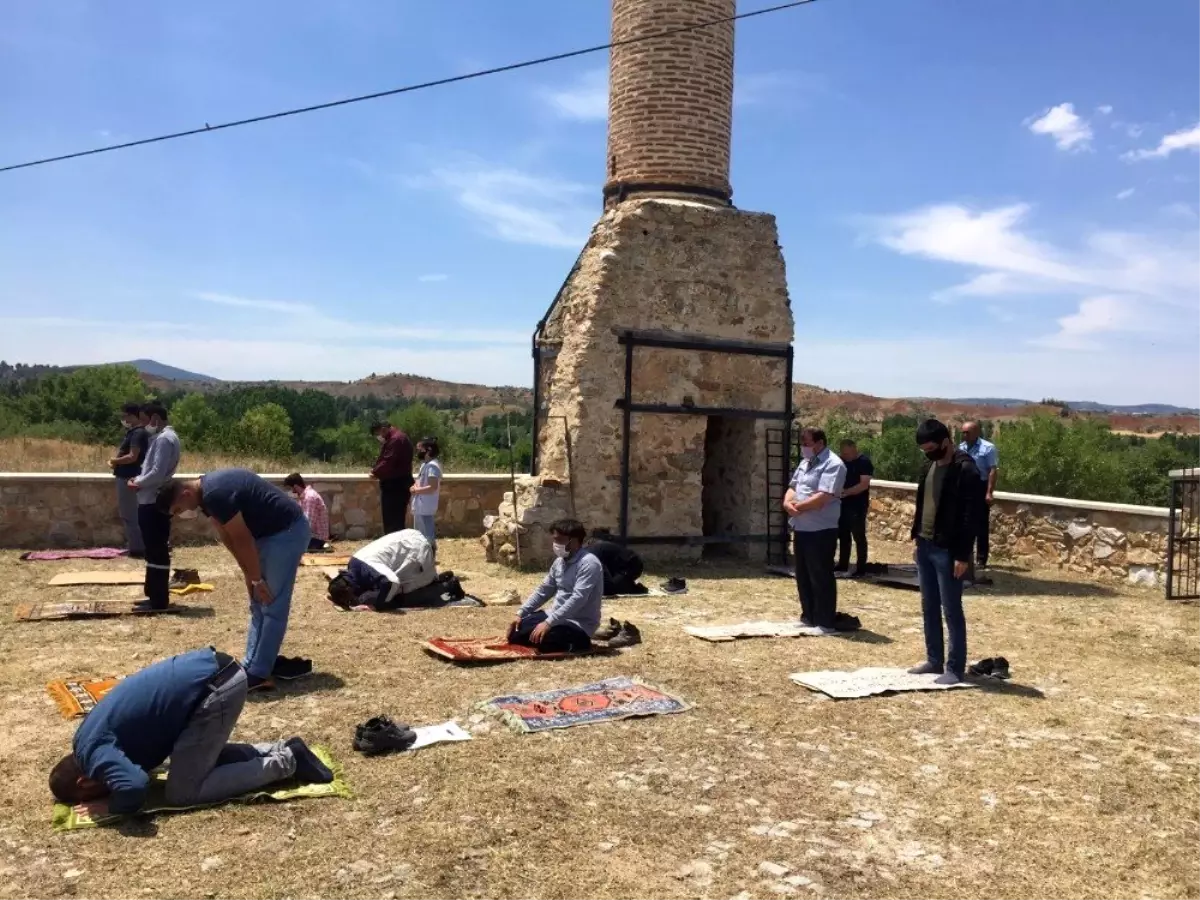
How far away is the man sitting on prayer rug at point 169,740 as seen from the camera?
12.7 ft

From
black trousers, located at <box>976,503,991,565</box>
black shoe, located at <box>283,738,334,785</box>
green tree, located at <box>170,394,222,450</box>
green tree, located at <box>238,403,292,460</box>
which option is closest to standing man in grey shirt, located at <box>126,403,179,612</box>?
black shoe, located at <box>283,738,334,785</box>

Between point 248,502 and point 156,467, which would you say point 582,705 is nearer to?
point 248,502

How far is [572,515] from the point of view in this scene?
1132 centimetres

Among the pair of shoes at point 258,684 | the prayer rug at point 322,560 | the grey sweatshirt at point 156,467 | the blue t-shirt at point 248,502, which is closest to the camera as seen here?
the blue t-shirt at point 248,502

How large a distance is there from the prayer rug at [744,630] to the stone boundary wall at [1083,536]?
526 cm

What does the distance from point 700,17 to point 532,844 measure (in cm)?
1125

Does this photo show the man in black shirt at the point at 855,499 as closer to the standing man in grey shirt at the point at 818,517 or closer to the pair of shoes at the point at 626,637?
the standing man in grey shirt at the point at 818,517

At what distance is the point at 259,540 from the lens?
228 inches

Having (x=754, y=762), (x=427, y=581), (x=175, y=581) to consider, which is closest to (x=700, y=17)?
(x=427, y=581)

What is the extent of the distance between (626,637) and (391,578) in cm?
242

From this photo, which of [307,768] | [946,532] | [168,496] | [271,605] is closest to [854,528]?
[946,532]

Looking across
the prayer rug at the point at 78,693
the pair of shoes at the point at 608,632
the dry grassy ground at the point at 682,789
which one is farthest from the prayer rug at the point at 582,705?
the prayer rug at the point at 78,693

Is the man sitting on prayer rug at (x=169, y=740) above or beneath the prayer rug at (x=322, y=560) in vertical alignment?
above

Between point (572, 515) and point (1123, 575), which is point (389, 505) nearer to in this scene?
point (572, 515)
